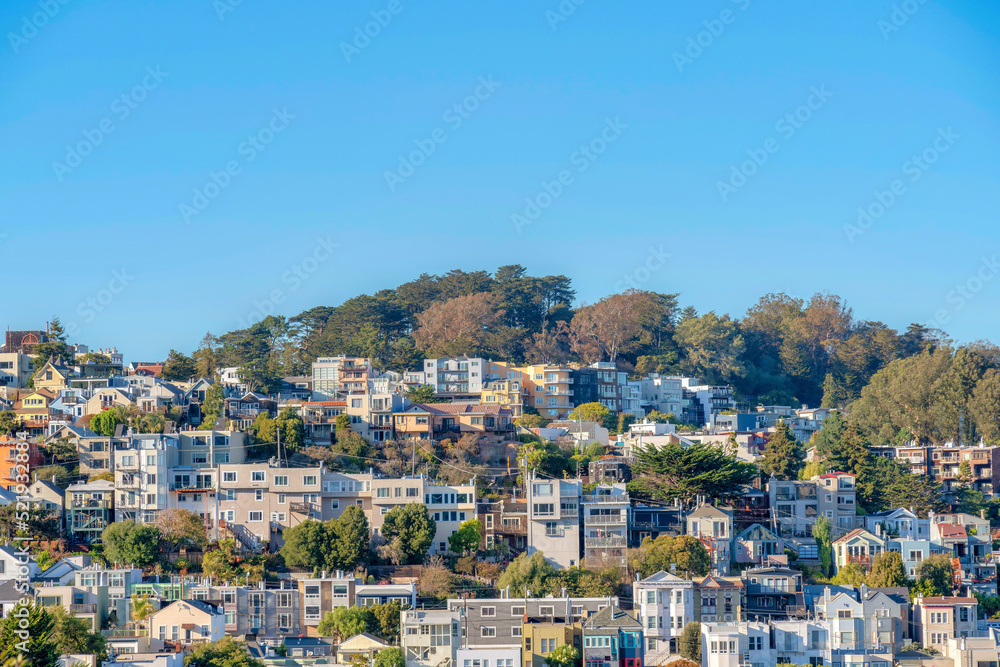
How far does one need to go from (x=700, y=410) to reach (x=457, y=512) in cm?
3325

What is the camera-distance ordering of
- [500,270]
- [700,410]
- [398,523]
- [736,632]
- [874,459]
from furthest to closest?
[500,270]
[700,410]
[874,459]
[398,523]
[736,632]

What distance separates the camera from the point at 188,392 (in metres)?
71.1

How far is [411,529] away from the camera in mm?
55188

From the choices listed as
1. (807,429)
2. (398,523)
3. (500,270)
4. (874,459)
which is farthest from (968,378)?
(398,523)

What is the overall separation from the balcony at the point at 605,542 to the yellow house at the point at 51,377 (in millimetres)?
32908

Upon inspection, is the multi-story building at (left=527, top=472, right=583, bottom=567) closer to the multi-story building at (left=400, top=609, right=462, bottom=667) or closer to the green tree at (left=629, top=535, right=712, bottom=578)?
the green tree at (left=629, top=535, right=712, bottom=578)

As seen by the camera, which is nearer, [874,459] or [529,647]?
[529,647]

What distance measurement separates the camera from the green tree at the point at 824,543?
59.2 metres

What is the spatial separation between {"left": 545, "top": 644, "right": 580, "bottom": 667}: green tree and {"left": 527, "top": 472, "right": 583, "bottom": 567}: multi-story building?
776 centimetres

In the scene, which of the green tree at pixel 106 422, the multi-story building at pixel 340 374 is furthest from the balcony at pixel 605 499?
the multi-story building at pixel 340 374

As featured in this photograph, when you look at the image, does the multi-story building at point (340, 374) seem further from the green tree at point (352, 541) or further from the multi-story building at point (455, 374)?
the green tree at point (352, 541)

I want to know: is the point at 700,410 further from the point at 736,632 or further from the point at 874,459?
the point at 736,632

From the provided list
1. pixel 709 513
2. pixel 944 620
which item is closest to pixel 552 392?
pixel 709 513

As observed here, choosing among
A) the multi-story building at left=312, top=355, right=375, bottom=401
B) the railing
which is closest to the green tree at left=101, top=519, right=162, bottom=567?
the railing
